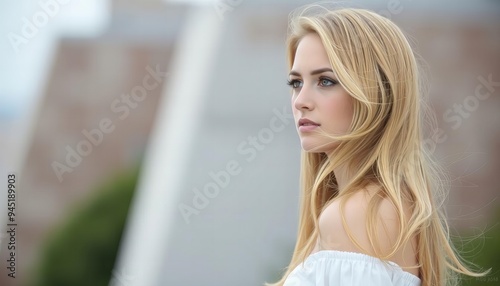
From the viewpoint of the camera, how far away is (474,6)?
42.4ft

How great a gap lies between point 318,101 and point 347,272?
42 cm

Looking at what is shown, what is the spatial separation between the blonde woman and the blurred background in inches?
20.4

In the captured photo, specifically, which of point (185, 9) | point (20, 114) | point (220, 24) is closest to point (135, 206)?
point (220, 24)

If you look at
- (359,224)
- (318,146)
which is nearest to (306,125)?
(318,146)

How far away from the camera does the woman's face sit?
2.02m

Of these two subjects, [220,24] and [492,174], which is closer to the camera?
[220,24]

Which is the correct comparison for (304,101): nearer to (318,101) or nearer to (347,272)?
(318,101)

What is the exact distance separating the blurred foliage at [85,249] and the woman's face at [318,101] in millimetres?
11327

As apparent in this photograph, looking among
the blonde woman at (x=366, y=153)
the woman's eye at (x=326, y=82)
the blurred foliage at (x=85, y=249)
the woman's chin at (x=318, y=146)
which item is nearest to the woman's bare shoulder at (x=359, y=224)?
the blonde woman at (x=366, y=153)

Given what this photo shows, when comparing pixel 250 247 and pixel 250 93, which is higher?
pixel 250 93

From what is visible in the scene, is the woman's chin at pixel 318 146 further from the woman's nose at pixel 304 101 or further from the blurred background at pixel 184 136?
the blurred background at pixel 184 136

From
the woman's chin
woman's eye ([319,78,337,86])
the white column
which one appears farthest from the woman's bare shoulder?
the white column

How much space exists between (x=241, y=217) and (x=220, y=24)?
7.96 ft

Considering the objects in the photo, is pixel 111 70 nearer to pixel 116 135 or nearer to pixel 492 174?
pixel 116 135
